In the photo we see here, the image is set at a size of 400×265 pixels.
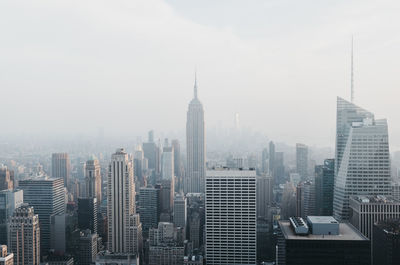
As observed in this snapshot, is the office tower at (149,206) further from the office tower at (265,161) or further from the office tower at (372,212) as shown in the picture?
the office tower at (372,212)

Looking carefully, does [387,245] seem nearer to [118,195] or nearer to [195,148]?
[118,195]

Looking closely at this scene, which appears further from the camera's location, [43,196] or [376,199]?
[43,196]

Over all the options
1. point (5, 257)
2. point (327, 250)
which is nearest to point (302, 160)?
point (327, 250)

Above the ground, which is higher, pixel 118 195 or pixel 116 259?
pixel 118 195

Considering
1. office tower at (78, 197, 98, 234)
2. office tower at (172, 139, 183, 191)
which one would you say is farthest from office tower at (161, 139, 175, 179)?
office tower at (78, 197, 98, 234)

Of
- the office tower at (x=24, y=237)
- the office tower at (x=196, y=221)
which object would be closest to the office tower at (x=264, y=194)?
the office tower at (x=196, y=221)

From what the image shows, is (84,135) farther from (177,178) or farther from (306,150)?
(177,178)

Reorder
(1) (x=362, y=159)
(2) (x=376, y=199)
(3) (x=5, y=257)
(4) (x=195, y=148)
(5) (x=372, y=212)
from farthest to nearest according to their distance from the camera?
(4) (x=195, y=148), (1) (x=362, y=159), (2) (x=376, y=199), (5) (x=372, y=212), (3) (x=5, y=257)
